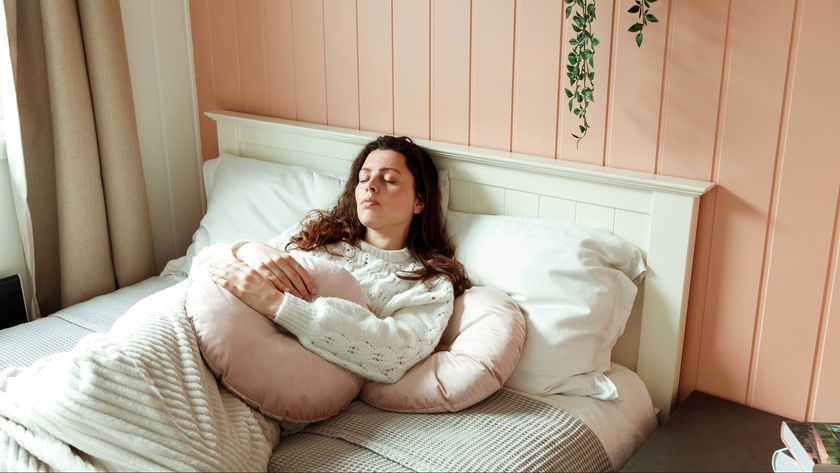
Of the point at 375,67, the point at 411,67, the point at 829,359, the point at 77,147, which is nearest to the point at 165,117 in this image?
the point at 77,147

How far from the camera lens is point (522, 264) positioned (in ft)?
5.85

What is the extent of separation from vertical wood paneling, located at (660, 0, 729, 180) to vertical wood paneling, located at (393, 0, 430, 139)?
67cm

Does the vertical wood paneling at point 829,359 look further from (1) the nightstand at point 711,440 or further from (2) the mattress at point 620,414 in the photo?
(2) the mattress at point 620,414

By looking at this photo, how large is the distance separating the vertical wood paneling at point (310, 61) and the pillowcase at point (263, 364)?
35.0 inches

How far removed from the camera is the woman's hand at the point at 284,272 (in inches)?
66.9

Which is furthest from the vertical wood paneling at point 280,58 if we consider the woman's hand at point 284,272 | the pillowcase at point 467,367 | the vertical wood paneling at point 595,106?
the pillowcase at point 467,367

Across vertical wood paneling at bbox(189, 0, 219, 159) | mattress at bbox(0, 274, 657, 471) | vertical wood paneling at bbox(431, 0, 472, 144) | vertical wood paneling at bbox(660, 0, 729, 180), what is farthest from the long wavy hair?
vertical wood paneling at bbox(189, 0, 219, 159)

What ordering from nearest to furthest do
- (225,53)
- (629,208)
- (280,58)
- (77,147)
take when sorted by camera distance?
(629,208)
(77,147)
(280,58)
(225,53)

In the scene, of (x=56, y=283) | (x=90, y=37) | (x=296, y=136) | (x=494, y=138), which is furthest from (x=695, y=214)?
(x=56, y=283)

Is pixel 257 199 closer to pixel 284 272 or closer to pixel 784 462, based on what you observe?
pixel 284 272

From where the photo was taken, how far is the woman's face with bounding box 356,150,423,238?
1904 millimetres

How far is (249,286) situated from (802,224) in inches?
46.1

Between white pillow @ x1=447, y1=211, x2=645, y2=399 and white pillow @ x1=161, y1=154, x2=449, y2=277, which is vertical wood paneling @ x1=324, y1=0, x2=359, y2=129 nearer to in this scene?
white pillow @ x1=161, y1=154, x2=449, y2=277

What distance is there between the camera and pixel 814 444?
142cm
